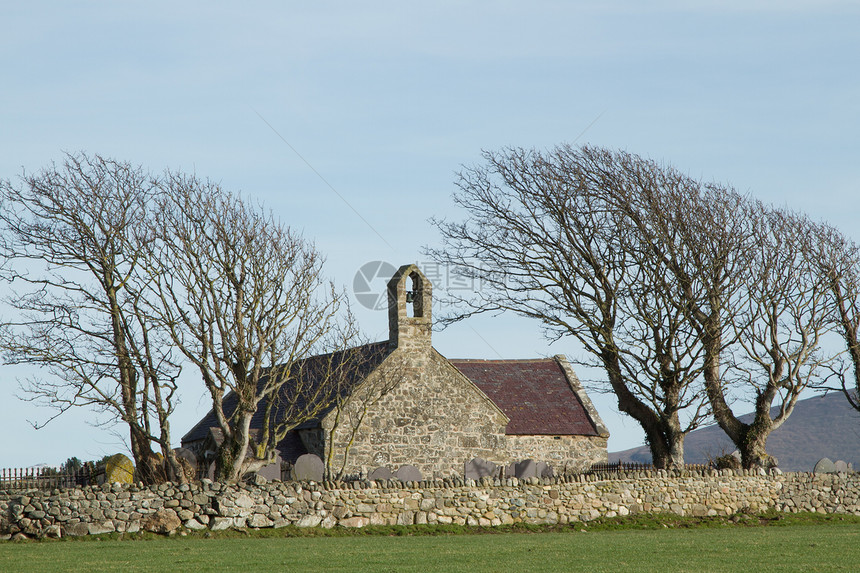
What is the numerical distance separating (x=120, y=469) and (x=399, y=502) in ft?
26.5

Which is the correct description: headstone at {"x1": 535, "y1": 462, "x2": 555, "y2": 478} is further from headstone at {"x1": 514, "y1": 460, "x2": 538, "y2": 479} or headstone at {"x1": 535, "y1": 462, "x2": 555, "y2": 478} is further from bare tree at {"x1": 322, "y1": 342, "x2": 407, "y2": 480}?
bare tree at {"x1": 322, "y1": 342, "x2": 407, "y2": 480}

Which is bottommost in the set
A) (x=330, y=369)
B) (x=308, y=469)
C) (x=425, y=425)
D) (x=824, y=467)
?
(x=824, y=467)

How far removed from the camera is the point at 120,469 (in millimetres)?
24516

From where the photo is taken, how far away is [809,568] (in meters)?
12.6

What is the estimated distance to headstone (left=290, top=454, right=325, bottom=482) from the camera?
24.7 meters

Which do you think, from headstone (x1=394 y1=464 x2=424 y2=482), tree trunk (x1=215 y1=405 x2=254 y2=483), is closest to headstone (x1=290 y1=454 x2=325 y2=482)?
headstone (x1=394 y1=464 x2=424 y2=482)

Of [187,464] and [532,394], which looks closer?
[187,464]

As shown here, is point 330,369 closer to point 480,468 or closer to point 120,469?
point 480,468

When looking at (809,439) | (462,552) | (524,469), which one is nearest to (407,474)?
(524,469)

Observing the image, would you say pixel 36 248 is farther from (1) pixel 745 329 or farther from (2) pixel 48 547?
(1) pixel 745 329

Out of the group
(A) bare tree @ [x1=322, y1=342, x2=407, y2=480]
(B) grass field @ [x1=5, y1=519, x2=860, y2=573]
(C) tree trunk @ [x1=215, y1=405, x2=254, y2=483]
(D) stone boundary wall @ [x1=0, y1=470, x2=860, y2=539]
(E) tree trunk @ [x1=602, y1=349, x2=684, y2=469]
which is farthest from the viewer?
(A) bare tree @ [x1=322, y1=342, x2=407, y2=480]

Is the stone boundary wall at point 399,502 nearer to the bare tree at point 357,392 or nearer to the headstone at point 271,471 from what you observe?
the headstone at point 271,471

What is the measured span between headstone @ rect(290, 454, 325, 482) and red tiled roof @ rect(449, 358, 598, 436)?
1059cm

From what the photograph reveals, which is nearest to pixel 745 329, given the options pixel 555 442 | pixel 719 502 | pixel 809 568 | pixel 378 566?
pixel 719 502
